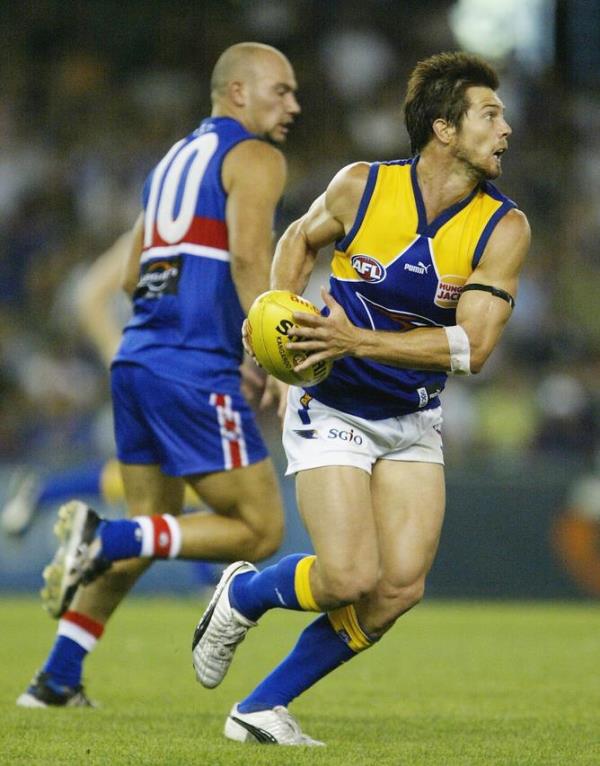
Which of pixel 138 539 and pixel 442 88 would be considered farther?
pixel 138 539

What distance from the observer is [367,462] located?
4922mm

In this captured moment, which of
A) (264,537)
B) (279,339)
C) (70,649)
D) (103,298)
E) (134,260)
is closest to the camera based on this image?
(279,339)

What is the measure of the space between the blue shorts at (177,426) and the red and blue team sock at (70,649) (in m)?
0.67

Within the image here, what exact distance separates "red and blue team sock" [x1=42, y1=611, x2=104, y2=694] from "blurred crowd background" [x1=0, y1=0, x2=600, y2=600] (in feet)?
22.2

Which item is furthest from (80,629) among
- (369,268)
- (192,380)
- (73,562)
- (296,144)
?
(296,144)

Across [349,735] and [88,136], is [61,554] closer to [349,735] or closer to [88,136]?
[349,735]

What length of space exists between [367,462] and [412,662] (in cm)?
315

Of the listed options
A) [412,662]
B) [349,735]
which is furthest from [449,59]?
[412,662]

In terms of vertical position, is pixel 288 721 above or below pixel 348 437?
below

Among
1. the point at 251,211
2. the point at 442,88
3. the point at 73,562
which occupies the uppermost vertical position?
the point at 442,88

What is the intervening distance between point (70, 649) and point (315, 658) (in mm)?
1342

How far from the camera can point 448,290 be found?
4879 millimetres

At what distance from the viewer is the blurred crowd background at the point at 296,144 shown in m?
13.4

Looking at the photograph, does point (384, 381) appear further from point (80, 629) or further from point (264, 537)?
point (80, 629)
